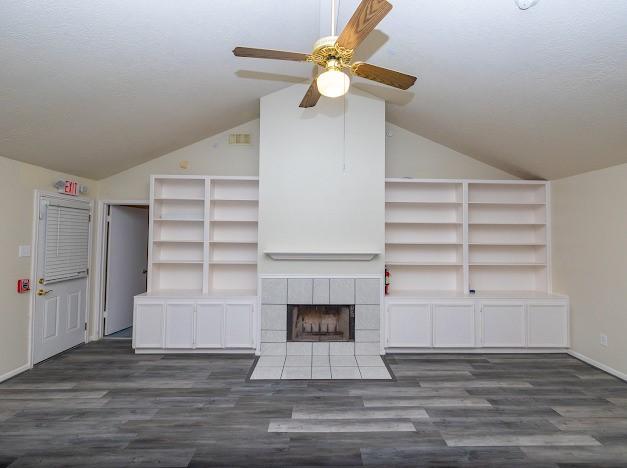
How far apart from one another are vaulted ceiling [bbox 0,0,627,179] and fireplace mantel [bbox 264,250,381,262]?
1861 mm

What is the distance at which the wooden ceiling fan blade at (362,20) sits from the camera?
1.75 metres

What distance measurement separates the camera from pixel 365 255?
4082 millimetres

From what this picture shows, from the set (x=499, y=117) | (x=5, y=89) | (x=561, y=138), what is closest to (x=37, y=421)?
(x=5, y=89)

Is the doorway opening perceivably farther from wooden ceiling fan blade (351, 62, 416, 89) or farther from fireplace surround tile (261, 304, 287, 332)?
wooden ceiling fan blade (351, 62, 416, 89)

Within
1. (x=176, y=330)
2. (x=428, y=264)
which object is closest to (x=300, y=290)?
(x=176, y=330)

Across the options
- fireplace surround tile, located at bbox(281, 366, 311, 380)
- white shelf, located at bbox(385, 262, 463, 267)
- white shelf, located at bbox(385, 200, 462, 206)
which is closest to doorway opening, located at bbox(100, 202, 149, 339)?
fireplace surround tile, located at bbox(281, 366, 311, 380)

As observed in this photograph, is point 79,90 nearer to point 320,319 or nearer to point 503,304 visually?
point 320,319

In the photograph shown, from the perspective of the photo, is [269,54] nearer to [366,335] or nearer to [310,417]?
[310,417]

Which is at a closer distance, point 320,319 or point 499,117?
point 499,117

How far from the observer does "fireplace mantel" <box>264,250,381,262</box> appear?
4027 millimetres

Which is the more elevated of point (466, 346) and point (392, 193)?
point (392, 193)

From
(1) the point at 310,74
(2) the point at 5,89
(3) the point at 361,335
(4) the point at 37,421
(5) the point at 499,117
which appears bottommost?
(4) the point at 37,421

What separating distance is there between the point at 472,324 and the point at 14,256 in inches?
203

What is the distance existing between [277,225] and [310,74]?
1.83 metres
